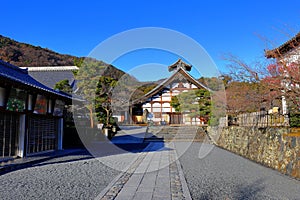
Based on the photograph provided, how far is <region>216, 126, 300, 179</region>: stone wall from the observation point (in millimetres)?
4918

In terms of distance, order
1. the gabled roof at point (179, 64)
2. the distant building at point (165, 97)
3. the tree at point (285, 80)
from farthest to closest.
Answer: the gabled roof at point (179, 64) → the distant building at point (165, 97) → the tree at point (285, 80)

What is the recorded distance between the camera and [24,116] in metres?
7.54

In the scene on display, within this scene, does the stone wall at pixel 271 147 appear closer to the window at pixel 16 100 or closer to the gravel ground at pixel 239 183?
the gravel ground at pixel 239 183

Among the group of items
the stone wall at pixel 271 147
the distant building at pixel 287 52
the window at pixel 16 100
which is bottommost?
the stone wall at pixel 271 147

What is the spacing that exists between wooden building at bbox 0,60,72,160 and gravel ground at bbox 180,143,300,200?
4.90 metres

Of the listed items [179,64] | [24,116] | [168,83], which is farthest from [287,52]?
[179,64]

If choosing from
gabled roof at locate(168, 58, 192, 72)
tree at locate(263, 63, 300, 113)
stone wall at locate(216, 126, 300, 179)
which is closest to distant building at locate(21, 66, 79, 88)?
gabled roof at locate(168, 58, 192, 72)

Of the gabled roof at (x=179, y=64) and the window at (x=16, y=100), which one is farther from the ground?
Answer: the gabled roof at (x=179, y=64)

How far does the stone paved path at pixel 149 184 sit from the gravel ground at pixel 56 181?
0.24 m

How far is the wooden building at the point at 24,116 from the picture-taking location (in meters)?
6.53

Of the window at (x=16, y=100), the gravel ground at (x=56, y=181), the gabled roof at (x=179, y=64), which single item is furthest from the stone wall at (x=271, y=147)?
the gabled roof at (x=179, y=64)

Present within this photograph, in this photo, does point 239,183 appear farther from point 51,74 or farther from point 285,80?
point 51,74

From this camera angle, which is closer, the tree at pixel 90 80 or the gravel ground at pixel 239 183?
the gravel ground at pixel 239 183

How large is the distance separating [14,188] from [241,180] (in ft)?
13.2
